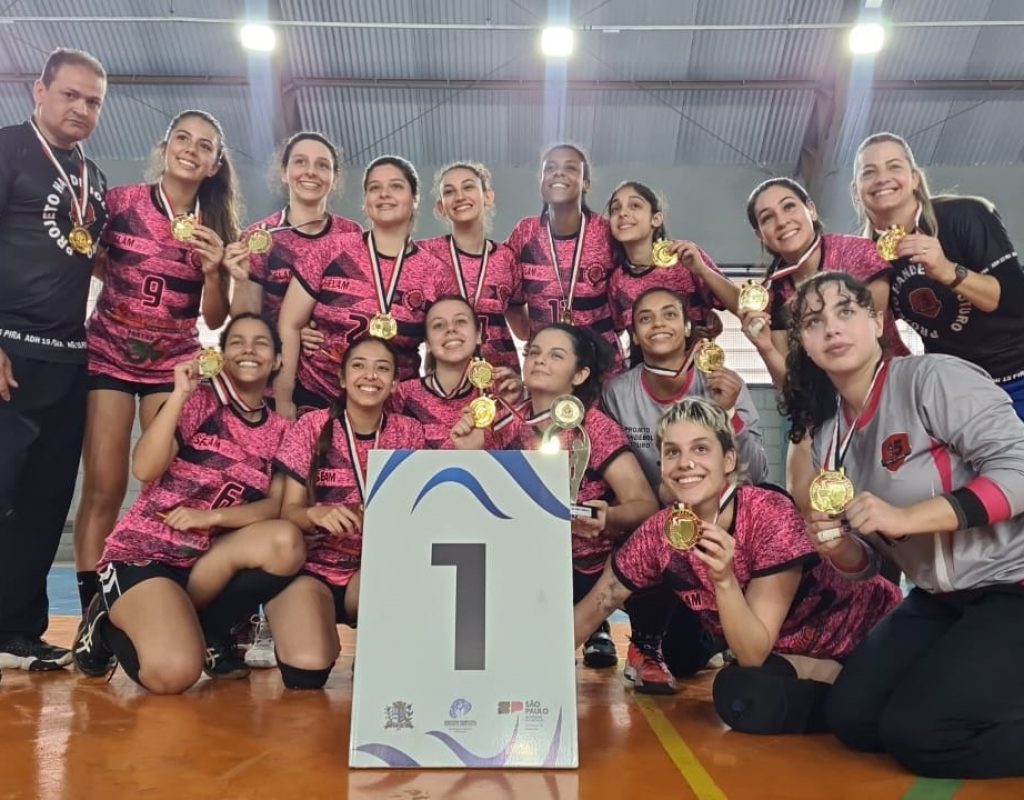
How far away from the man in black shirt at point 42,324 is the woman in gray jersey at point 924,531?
285 centimetres

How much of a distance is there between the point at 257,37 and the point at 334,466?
6884mm

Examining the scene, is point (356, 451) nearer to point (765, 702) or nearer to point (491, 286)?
point (491, 286)

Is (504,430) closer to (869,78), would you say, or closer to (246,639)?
(246,639)

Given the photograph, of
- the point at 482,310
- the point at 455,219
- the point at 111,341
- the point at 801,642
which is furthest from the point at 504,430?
the point at 111,341

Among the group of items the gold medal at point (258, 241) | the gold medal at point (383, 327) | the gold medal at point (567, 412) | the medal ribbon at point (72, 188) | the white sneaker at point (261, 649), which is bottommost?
the white sneaker at point (261, 649)

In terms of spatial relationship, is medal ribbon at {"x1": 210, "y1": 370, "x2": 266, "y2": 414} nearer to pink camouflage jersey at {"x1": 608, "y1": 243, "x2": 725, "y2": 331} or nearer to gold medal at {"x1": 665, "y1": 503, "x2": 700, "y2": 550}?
pink camouflage jersey at {"x1": 608, "y1": 243, "x2": 725, "y2": 331}

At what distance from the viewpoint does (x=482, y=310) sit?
4.12 m

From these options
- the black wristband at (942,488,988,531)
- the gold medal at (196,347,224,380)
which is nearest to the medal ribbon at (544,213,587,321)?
the gold medal at (196,347,224,380)

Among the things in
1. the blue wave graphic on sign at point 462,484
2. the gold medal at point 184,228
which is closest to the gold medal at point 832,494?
the blue wave graphic on sign at point 462,484

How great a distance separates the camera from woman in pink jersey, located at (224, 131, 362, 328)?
412 cm

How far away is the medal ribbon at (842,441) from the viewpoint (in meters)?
2.60

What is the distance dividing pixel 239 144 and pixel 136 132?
1.32 meters

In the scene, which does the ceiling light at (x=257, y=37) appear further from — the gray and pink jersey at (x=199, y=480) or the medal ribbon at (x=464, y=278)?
the gray and pink jersey at (x=199, y=480)

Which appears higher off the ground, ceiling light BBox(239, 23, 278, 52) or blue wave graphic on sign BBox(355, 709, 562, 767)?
ceiling light BBox(239, 23, 278, 52)
